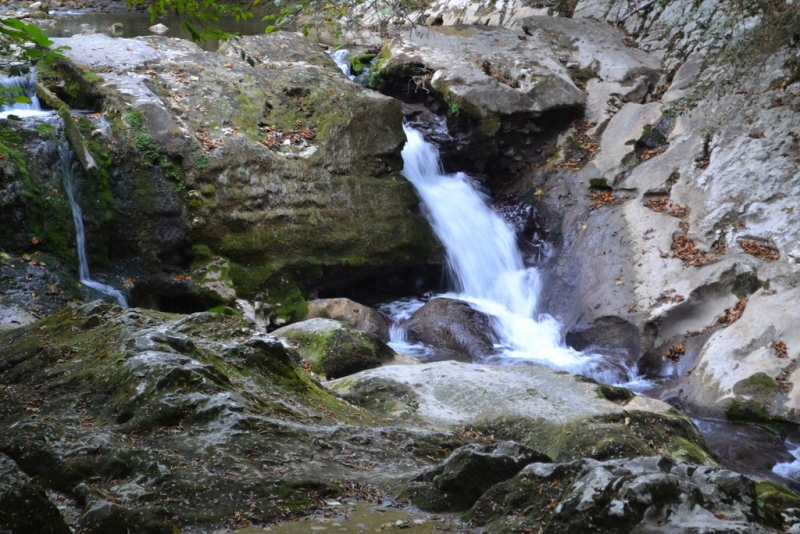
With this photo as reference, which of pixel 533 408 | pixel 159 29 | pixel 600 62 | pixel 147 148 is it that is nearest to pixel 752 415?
pixel 533 408

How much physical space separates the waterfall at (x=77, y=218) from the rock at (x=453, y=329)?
3.94 meters

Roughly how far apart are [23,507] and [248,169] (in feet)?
26.3

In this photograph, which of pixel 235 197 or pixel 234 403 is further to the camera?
pixel 235 197

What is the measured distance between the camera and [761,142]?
10.7 metres

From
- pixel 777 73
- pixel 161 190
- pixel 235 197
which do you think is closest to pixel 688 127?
pixel 777 73

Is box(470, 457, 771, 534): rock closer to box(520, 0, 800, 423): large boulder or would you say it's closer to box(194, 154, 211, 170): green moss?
box(520, 0, 800, 423): large boulder

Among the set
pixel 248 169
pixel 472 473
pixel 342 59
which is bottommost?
pixel 248 169

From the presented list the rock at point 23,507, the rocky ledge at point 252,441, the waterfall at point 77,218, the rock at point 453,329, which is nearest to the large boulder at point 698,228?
the rock at point 453,329

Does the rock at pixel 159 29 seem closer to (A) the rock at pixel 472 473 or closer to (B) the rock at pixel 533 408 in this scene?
(B) the rock at pixel 533 408

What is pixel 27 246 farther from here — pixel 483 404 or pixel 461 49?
pixel 461 49

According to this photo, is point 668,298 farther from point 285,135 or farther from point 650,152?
point 285,135

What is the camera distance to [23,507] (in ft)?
8.53

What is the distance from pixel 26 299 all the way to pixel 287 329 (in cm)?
271

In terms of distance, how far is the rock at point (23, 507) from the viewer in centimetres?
255
